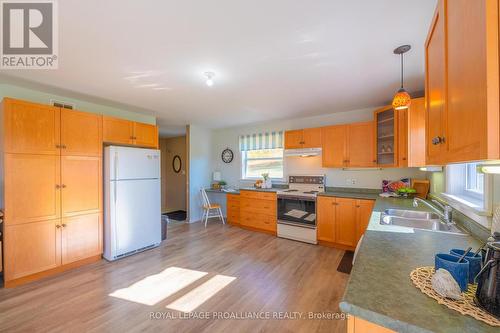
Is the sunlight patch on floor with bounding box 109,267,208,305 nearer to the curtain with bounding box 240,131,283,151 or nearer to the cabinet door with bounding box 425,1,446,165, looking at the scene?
the cabinet door with bounding box 425,1,446,165

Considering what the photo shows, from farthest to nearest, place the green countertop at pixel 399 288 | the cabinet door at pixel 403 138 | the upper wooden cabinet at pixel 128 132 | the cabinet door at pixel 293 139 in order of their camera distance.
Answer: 1. the cabinet door at pixel 293 139
2. the upper wooden cabinet at pixel 128 132
3. the cabinet door at pixel 403 138
4. the green countertop at pixel 399 288

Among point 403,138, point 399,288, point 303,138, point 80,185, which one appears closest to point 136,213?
point 80,185

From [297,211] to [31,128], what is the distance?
3802 mm

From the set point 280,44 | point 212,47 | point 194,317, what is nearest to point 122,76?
point 212,47

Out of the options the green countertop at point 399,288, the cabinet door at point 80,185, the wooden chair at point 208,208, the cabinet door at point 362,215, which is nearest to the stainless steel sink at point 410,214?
the green countertop at point 399,288

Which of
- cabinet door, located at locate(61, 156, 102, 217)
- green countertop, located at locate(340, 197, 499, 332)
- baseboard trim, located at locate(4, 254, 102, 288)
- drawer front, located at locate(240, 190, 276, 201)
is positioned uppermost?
cabinet door, located at locate(61, 156, 102, 217)

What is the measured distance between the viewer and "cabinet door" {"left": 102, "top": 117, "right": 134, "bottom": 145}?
304 cm

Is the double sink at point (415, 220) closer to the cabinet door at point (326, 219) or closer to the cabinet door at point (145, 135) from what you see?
the cabinet door at point (326, 219)

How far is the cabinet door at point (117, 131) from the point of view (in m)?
3.04

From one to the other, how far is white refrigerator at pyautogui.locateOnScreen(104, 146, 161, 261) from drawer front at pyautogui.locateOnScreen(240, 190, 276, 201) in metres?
1.73

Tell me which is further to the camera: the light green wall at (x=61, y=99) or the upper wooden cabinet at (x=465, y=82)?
the light green wall at (x=61, y=99)

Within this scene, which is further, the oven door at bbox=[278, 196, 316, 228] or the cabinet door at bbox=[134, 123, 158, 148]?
the oven door at bbox=[278, 196, 316, 228]

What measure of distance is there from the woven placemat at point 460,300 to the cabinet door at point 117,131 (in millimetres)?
3609

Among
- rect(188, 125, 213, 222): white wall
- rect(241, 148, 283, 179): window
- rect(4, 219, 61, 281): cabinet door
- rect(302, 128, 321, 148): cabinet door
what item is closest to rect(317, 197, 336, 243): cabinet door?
rect(302, 128, 321, 148): cabinet door
